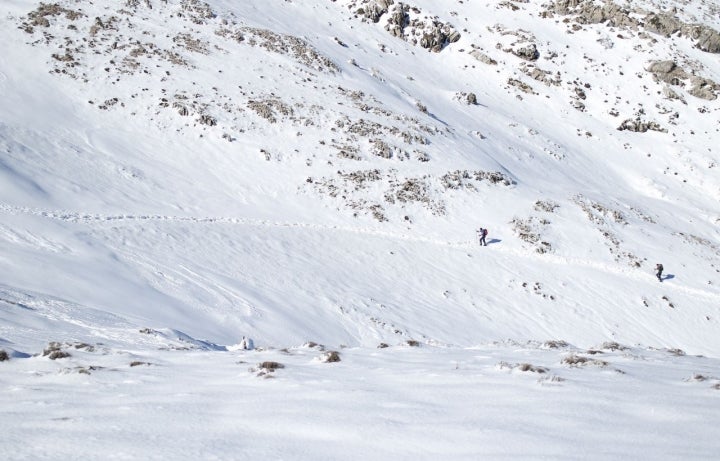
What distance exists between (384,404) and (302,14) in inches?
2086

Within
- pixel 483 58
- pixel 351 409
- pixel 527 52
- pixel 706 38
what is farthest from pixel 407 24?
pixel 351 409

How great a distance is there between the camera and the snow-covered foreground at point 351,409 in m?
4.16

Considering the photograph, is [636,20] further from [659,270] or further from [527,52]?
[659,270]

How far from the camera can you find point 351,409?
17.4 feet

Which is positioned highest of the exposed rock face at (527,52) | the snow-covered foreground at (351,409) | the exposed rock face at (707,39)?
the exposed rock face at (707,39)

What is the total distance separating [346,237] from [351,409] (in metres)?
19.3

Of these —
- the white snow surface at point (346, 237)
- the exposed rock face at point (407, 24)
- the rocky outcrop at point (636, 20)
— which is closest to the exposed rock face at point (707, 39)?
the rocky outcrop at point (636, 20)

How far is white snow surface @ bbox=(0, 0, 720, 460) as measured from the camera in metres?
5.18

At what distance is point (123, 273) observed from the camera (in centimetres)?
1546

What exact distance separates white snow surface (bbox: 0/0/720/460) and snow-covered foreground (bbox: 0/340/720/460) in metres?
0.05

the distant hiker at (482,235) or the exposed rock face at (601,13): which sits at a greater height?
the exposed rock face at (601,13)

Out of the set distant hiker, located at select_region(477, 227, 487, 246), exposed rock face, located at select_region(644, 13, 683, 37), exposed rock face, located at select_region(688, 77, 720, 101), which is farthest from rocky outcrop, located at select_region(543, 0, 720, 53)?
distant hiker, located at select_region(477, 227, 487, 246)

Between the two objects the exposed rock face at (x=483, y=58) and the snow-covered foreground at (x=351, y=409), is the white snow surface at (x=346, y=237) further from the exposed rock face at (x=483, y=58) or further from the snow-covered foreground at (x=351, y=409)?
the exposed rock face at (x=483, y=58)

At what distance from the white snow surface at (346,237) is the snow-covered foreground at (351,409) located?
47mm
